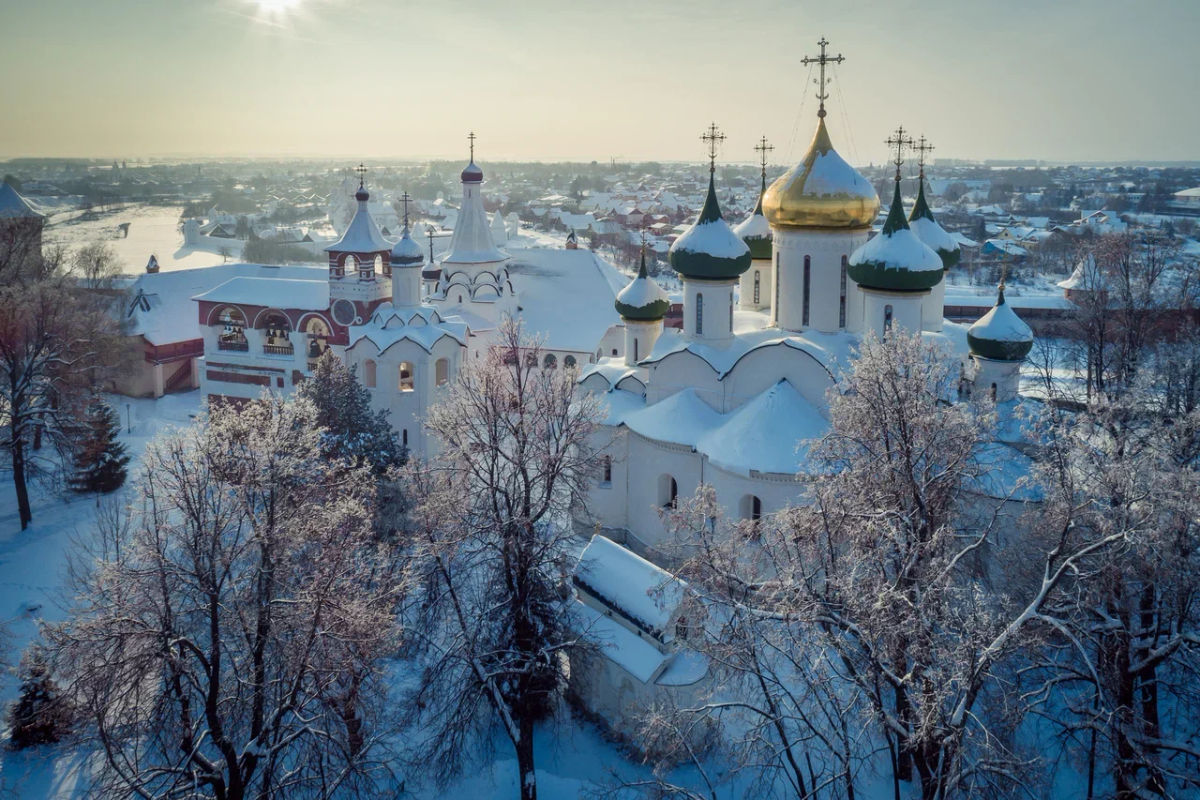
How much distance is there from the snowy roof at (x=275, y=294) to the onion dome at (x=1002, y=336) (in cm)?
1630

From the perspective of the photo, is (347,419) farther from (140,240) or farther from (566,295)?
(140,240)

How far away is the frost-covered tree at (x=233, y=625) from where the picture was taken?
818 centimetres

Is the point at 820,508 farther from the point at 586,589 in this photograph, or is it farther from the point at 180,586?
the point at 180,586

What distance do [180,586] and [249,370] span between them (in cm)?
1788

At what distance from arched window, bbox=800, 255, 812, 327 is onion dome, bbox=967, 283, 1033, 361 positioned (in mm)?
2737

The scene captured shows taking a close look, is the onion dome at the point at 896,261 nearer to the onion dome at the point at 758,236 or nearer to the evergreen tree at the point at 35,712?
the onion dome at the point at 758,236

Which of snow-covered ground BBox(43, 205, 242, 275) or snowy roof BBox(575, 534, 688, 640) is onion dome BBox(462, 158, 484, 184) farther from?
snow-covered ground BBox(43, 205, 242, 275)

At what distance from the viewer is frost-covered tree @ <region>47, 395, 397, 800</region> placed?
26.8 ft

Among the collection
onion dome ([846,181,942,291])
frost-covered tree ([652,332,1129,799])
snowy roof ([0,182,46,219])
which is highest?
Answer: snowy roof ([0,182,46,219])

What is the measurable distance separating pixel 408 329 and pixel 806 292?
8814 millimetres

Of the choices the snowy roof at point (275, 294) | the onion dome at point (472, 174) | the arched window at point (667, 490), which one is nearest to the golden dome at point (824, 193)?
the arched window at point (667, 490)

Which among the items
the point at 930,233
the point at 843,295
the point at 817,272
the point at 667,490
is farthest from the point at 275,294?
the point at 930,233

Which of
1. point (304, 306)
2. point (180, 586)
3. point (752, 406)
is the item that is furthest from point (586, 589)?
point (304, 306)

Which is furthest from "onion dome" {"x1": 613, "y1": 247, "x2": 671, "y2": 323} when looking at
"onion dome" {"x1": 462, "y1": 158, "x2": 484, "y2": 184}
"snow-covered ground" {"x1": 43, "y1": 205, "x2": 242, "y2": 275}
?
"snow-covered ground" {"x1": 43, "y1": 205, "x2": 242, "y2": 275}
